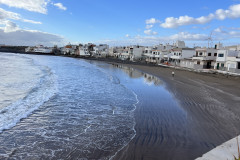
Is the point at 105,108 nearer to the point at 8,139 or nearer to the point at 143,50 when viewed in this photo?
the point at 8,139

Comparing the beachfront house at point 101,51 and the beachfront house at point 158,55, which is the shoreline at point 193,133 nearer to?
the beachfront house at point 158,55

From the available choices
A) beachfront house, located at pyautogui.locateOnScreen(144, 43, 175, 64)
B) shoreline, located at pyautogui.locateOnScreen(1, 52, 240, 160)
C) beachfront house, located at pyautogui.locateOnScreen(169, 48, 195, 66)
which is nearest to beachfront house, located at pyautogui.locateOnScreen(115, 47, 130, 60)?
beachfront house, located at pyautogui.locateOnScreen(144, 43, 175, 64)

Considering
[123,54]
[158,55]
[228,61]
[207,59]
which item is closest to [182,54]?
[207,59]

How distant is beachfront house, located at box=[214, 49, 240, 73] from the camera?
3388 centimetres

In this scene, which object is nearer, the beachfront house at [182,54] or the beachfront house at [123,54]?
the beachfront house at [182,54]

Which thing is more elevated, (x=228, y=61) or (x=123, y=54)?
(x=123, y=54)

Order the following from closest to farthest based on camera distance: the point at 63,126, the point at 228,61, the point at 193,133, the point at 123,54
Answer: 1. the point at 193,133
2. the point at 63,126
3. the point at 228,61
4. the point at 123,54

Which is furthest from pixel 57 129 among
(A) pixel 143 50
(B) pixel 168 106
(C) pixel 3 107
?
(A) pixel 143 50

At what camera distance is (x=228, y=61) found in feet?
118

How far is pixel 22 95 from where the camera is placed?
41.6ft

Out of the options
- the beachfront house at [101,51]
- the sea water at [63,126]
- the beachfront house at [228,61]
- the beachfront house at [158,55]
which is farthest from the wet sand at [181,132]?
the beachfront house at [101,51]

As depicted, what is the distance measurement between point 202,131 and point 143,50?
78.3 metres

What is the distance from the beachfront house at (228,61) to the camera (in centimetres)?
3388

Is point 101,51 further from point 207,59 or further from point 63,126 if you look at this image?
point 63,126
